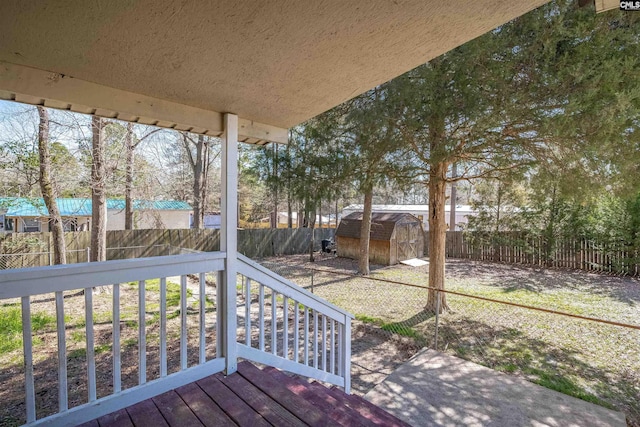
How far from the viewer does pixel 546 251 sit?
10.2m

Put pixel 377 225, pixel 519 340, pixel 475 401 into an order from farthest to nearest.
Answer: pixel 377 225 → pixel 519 340 → pixel 475 401

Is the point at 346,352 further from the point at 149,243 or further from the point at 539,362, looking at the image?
the point at 149,243

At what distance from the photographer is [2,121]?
237 inches

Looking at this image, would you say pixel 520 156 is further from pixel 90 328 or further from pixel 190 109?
pixel 90 328

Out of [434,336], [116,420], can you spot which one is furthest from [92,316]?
[434,336]

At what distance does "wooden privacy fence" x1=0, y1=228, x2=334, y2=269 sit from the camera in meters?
8.42

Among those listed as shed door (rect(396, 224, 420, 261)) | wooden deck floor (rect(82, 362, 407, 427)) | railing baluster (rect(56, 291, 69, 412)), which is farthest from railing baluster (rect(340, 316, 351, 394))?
shed door (rect(396, 224, 420, 261))

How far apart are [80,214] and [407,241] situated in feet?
36.6

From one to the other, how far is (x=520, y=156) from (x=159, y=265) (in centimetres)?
492

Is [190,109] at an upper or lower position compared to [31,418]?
upper

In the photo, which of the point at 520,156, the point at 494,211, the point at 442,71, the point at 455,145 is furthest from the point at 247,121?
the point at 494,211

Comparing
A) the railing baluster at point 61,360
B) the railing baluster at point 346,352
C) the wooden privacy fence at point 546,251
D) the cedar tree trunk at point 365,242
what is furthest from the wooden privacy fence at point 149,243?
the wooden privacy fence at point 546,251

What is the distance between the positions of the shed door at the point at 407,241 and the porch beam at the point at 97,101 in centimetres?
998

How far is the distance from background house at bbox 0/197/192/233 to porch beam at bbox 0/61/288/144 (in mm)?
6378
